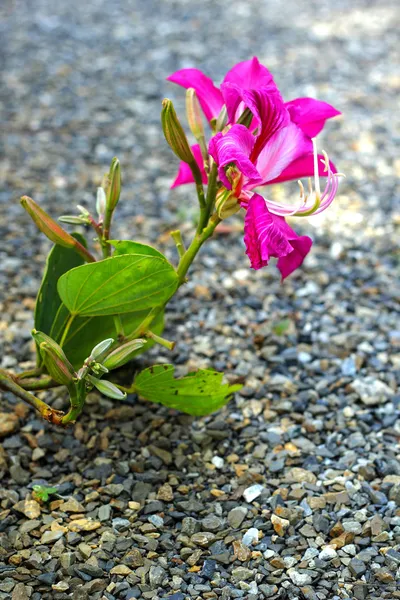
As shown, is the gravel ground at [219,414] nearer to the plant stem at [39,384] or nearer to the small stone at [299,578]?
the small stone at [299,578]

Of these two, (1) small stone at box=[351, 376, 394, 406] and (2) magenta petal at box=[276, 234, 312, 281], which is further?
(1) small stone at box=[351, 376, 394, 406]

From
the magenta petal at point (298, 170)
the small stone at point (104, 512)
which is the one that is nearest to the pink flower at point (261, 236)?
the magenta petal at point (298, 170)

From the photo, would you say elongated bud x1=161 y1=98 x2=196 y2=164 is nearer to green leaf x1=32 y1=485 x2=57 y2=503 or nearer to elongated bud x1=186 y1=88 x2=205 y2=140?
elongated bud x1=186 y1=88 x2=205 y2=140

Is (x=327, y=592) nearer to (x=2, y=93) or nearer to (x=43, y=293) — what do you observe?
(x=43, y=293)

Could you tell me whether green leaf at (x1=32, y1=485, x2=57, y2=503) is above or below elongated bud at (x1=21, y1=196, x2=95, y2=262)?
below

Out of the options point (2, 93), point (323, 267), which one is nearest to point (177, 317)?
point (323, 267)

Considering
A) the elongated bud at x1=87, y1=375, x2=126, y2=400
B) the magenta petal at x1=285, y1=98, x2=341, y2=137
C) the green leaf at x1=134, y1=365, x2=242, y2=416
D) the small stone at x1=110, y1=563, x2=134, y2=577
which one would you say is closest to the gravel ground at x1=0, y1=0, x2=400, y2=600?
the small stone at x1=110, y1=563, x2=134, y2=577

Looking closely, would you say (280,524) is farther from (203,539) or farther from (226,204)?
(226,204)
